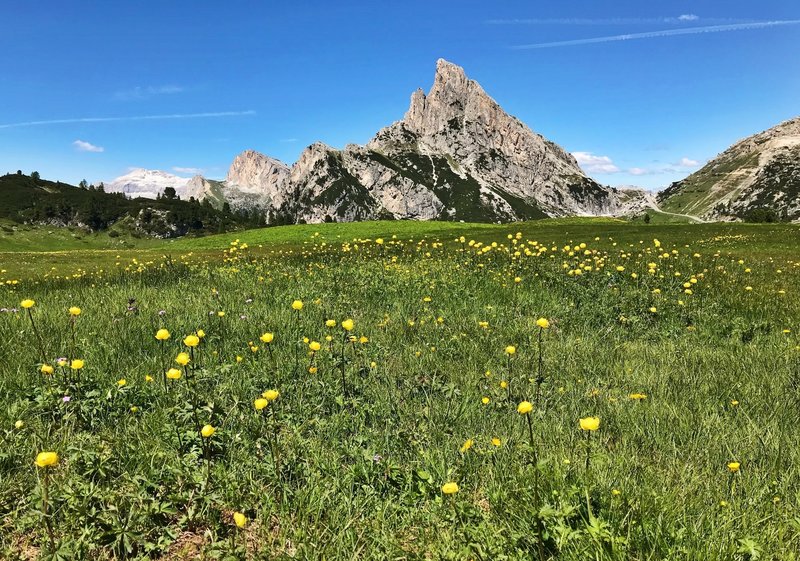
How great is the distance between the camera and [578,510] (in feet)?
8.98

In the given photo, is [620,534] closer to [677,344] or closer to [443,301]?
[677,344]

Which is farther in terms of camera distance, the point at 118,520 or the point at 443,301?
the point at 443,301

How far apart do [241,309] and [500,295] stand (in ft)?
18.8

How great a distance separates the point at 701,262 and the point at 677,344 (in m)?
9.80

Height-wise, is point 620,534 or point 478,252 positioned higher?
point 478,252

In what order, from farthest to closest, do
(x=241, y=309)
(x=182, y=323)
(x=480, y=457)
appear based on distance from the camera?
1. (x=241, y=309)
2. (x=182, y=323)
3. (x=480, y=457)

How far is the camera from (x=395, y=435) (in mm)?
3945

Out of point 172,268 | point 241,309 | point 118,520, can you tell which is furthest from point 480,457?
point 172,268

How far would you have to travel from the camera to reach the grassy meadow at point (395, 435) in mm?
2646

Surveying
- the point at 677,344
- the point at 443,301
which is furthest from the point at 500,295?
the point at 677,344

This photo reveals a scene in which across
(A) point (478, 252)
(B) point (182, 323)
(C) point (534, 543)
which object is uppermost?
(A) point (478, 252)

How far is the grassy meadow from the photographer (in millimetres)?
2646

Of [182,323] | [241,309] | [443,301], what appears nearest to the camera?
[182,323]

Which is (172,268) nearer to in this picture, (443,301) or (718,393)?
(443,301)
